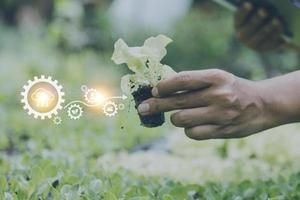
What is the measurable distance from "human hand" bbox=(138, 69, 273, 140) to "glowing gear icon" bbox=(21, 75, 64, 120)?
12.2 inches

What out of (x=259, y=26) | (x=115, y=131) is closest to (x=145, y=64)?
(x=259, y=26)

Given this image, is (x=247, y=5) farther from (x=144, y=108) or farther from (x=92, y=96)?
(x=144, y=108)

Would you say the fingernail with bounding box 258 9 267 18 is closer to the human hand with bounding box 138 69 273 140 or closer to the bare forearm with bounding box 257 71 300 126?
the bare forearm with bounding box 257 71 300 126

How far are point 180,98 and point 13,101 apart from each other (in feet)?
14.0

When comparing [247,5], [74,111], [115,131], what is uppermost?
[247,5]

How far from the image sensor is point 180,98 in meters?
1.94

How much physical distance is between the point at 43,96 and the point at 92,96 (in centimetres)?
14

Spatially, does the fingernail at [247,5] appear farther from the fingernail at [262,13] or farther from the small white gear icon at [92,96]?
the small white gear icon at [92,96]

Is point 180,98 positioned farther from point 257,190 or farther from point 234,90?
point 257,190

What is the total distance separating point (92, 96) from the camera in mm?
2172

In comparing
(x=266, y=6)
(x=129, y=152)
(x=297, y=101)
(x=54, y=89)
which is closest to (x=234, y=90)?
(x=297, y=101)

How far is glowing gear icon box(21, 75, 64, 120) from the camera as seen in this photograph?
2133mm

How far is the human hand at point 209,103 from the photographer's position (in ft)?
6.26

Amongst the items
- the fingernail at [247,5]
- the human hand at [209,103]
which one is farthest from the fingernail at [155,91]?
the fingernail at [247,5]
